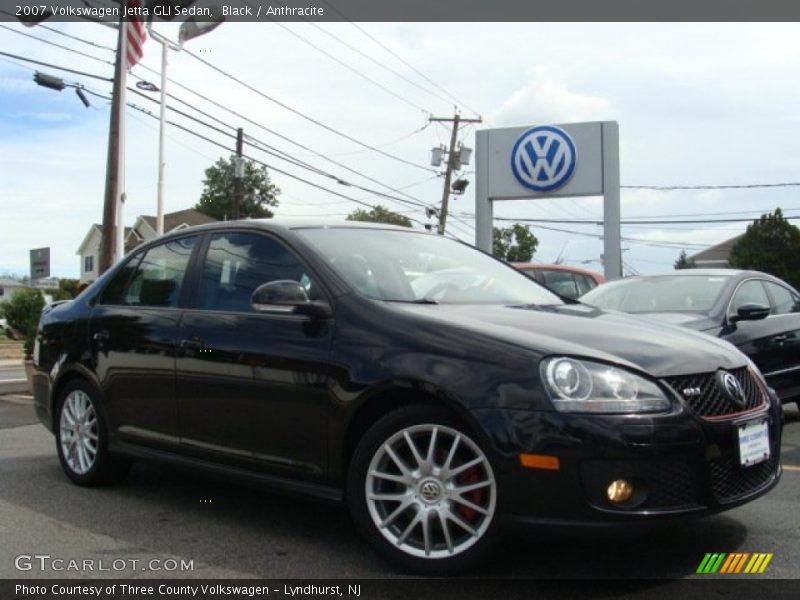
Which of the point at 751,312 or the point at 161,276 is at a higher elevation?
the point at 161,276

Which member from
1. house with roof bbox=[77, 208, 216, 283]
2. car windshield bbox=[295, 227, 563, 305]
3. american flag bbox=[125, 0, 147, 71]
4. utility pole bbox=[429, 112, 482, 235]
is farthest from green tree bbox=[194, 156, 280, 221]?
car windshield bbox=[295, 227, 563, 305]

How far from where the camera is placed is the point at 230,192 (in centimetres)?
7675

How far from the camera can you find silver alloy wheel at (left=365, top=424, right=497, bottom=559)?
10.6 feet

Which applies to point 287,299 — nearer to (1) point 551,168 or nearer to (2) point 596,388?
(2) point 596,388

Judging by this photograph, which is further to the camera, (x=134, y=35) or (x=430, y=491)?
(x=134, y=35)

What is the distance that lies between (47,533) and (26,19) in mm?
13184

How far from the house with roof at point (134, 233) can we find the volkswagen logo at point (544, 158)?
133 ft

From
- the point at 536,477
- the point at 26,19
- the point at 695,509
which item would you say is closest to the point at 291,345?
the point at 536,477

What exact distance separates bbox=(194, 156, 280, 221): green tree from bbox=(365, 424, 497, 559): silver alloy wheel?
72399mm

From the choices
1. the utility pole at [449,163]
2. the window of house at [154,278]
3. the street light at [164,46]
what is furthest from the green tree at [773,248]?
the window of house at [154,278]

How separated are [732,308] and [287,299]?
4.37 m

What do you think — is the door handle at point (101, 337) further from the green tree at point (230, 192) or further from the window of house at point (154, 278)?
the green tree at point (230, 192)

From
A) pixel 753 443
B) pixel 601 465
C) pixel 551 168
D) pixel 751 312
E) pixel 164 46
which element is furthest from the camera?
pixel 164 46

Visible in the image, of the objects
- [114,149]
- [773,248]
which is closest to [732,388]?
[114,149]
